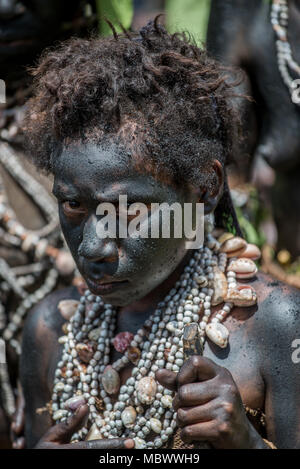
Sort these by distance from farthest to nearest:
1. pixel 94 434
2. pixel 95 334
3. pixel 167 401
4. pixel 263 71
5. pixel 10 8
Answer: pixel 263 71
pixel 10 8
pixel 95 334
pixel 94 434
pixel 167 401

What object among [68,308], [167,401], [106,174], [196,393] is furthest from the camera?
[68,308]

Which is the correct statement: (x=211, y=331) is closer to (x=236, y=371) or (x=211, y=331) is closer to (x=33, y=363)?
(x=236, y=371)

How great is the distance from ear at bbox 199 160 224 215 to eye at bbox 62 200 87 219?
326 millimetres

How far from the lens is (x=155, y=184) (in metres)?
1.83

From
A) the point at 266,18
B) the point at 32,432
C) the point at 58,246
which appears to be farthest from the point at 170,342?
the point at 266,18

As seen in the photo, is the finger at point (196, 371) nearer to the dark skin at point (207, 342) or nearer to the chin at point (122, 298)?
the dark skin at point (207, 342)

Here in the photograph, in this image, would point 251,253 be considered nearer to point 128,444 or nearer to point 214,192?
point 214,192

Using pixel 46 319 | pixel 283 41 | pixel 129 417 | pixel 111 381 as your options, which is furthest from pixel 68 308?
pixel 283 41

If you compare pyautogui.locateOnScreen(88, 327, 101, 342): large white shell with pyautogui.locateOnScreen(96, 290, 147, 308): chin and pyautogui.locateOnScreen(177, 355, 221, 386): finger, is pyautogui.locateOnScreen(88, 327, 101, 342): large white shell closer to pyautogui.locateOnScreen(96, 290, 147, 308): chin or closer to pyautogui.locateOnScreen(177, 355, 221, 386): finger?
pyautogui.locateOnScreen(96, 290, 147, 308): chin

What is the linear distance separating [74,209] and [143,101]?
315 mm

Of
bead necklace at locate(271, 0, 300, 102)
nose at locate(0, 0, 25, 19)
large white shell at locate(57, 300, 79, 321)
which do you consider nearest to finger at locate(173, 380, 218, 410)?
large white shell at locate(57, 300, 79, 321)

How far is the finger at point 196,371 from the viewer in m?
1.65

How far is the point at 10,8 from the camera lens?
108 inches

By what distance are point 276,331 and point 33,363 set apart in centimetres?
77
